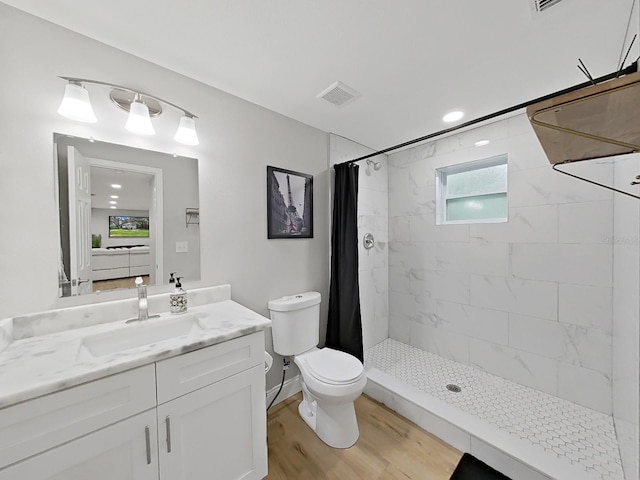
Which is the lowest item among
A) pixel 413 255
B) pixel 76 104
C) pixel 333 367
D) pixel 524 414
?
pixel 524 414

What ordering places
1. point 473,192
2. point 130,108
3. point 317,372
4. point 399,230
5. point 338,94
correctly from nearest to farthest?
point 130,108 < point 317,372 < point 338,94 < point 473,192 < point 399,230

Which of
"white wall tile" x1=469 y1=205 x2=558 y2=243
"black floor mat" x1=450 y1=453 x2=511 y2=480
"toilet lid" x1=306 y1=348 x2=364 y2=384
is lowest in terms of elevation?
"black floor mat" x1=450 y1=453 x2=511 y2=480

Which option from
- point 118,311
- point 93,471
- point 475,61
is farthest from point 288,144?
point 93,471

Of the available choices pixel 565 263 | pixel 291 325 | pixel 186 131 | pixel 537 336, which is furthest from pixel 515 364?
pixel 186 131

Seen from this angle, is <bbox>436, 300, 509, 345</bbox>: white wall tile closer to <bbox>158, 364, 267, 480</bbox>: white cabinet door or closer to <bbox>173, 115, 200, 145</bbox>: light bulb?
<bbox>158, 364, 267, 480</bbox>: white cabinet door

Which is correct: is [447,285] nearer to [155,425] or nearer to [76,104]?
[155,425]

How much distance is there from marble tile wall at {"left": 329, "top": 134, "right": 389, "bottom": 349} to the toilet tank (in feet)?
2.92

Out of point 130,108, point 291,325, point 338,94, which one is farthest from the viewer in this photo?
point 291,325

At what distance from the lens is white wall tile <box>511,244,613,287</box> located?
1.67 metres

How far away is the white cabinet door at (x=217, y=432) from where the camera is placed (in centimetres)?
98

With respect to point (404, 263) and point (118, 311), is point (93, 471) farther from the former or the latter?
point (404, 263)

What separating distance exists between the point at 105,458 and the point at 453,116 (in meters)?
2.83

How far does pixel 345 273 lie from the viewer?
2.23 m

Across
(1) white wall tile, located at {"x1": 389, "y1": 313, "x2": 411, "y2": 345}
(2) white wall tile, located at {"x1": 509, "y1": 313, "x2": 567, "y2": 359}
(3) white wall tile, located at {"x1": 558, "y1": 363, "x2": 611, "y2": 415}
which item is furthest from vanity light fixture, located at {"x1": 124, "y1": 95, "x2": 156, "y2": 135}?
(3) white wall tile, located at {"x1": 558, "y1": 363, "x2": 611, "y2": 415}
